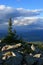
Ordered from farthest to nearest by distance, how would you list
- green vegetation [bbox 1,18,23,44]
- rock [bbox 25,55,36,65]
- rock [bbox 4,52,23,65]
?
green vegetation [bbox 1,18,23,44] < rock [bbox 25,55,36,65] < rock [bbox 4,52,23,65]

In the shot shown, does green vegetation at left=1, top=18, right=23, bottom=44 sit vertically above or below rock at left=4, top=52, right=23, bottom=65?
below

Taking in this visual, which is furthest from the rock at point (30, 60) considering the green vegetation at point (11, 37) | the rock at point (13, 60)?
the green vegetation at point (11, 37)

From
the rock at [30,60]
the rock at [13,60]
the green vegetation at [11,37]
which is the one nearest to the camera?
the rock at [13,60]

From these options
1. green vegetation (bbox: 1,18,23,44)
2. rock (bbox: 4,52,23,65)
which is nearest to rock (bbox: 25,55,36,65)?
rock (bbox: 4,52,23,65)

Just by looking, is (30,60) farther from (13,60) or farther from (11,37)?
(11,37)

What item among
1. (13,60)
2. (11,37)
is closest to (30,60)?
(13,60)

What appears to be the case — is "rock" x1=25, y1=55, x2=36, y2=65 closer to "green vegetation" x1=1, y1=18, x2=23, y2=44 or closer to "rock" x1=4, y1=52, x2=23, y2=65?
"rock" x1=4, y1=52, x2=23, y2=65

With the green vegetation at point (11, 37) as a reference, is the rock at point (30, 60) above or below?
above

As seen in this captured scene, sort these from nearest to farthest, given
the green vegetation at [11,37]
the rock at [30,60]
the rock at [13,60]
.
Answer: the rock at [13,60]
the rock at [30,60]
the green vegetation at [11,37]

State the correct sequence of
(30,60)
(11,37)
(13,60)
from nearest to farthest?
(13,60), (30,60), (11,37)

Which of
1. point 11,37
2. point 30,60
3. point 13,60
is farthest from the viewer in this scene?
point 11,37

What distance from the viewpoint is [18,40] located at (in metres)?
45.7

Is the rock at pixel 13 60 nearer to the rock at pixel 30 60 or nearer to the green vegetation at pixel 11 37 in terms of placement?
the rock at pixel 30 60

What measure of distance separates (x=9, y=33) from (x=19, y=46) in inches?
593
